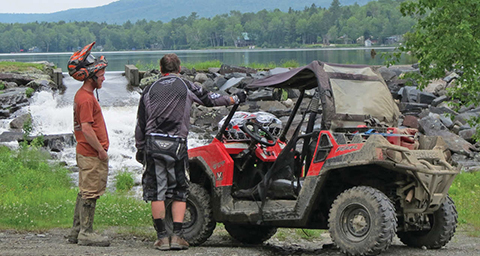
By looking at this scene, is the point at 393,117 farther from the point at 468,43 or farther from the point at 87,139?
the point at 468,43

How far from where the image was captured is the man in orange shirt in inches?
329

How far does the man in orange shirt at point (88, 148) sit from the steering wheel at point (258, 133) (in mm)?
1719

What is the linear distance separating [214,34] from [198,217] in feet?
507

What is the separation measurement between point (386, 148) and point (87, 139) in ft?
11.0

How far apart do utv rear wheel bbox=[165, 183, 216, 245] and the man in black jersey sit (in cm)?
58

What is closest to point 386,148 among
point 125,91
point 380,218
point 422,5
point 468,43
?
point 380,218

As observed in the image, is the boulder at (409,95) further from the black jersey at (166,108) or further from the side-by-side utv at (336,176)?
the black jersey at (166,108)

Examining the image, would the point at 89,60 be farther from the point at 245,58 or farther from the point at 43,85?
the point at 245,58

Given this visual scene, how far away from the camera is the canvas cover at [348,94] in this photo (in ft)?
26.0

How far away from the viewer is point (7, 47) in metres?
140

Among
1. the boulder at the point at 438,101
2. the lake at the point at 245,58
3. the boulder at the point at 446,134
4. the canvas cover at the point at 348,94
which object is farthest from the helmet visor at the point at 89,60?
the lake at the point at 245,58

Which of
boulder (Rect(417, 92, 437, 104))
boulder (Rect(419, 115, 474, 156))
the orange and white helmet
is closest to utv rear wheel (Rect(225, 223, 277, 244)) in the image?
the orange and white helmet

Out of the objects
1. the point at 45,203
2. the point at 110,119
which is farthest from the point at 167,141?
the point at 110,119

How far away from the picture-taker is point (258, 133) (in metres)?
9.12
